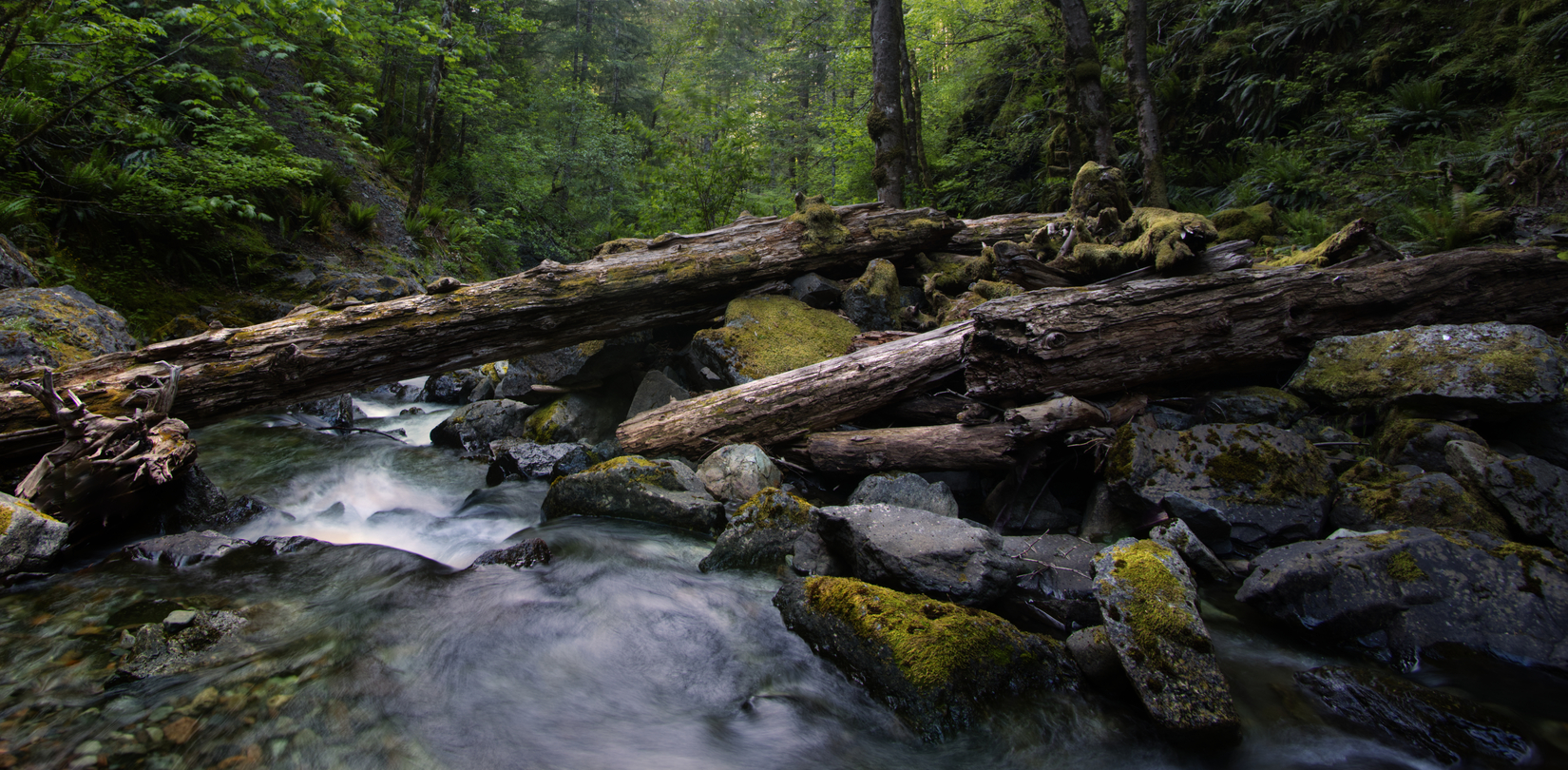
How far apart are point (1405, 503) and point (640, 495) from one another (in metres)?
5.36

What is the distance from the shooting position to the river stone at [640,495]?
5.18 metres

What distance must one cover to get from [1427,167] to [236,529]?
1389 cm

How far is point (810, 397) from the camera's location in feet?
19.2

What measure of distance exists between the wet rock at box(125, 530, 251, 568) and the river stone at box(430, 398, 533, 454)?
3454 millimetres

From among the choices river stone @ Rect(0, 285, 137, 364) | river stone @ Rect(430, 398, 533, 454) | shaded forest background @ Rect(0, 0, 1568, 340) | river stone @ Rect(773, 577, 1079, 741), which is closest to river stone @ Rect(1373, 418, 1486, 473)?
river stone @ Rect(773, 577, 1079, 741)

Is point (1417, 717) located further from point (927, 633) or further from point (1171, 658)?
point (927, 633)

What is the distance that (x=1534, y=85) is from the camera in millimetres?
7547

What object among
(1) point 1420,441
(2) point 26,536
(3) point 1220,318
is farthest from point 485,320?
(1) point 1420,441

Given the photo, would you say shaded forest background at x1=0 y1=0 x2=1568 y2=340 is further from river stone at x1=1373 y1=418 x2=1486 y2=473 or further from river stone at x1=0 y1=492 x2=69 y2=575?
river stone at x1=0 y1=492 x2=69 y2=575

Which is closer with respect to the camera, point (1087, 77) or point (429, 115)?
point (1087, 77)

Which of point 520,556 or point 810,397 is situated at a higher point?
point 810,397

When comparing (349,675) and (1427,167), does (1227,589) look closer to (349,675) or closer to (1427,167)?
(349,675)

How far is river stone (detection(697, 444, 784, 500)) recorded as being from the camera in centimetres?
542

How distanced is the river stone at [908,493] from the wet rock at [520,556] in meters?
2.54
